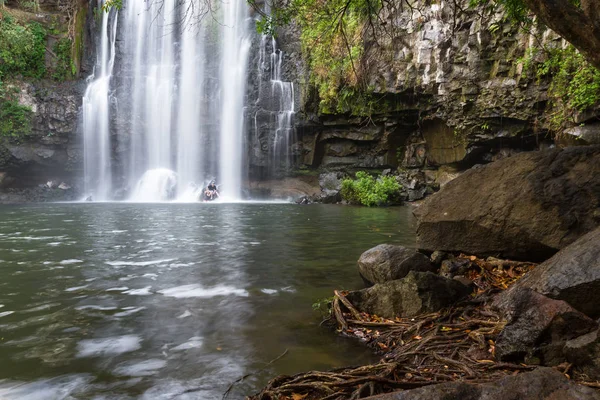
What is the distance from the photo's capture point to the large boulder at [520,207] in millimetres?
4730

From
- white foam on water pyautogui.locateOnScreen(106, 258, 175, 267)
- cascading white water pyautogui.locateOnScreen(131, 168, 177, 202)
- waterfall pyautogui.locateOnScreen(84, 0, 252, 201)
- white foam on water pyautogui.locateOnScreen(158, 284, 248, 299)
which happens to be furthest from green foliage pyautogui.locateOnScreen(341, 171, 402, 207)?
white foam on water pyautogui.locateOnScreen(158, 284, 248, 299)

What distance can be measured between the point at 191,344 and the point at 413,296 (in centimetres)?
211

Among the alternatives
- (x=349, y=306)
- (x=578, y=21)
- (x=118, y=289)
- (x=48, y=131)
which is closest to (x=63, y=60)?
(x=48, y=131)

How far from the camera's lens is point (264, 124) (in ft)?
91.0

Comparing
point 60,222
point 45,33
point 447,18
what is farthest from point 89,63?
point 447,18

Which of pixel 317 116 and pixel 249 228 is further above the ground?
pixel 317 116

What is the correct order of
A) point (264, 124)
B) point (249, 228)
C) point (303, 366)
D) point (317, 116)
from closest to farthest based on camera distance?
point (303, 366) → point (249, 228) → point (317, 116) → point (264, 124)

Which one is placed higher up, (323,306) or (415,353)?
(415,353)

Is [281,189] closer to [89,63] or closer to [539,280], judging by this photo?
[89,63]

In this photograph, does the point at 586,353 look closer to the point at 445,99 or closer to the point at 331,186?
the point at 445,99

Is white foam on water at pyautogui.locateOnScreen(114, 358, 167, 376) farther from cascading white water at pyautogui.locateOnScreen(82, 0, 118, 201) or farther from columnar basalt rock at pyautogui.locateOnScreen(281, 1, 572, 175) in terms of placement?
cascading white water at pyautogui.locateOnScreen(82, 0, 118, 201)

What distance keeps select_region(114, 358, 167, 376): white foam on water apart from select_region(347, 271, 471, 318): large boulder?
6.61 ft

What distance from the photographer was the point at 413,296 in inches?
157

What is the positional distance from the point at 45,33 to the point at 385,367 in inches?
1362
